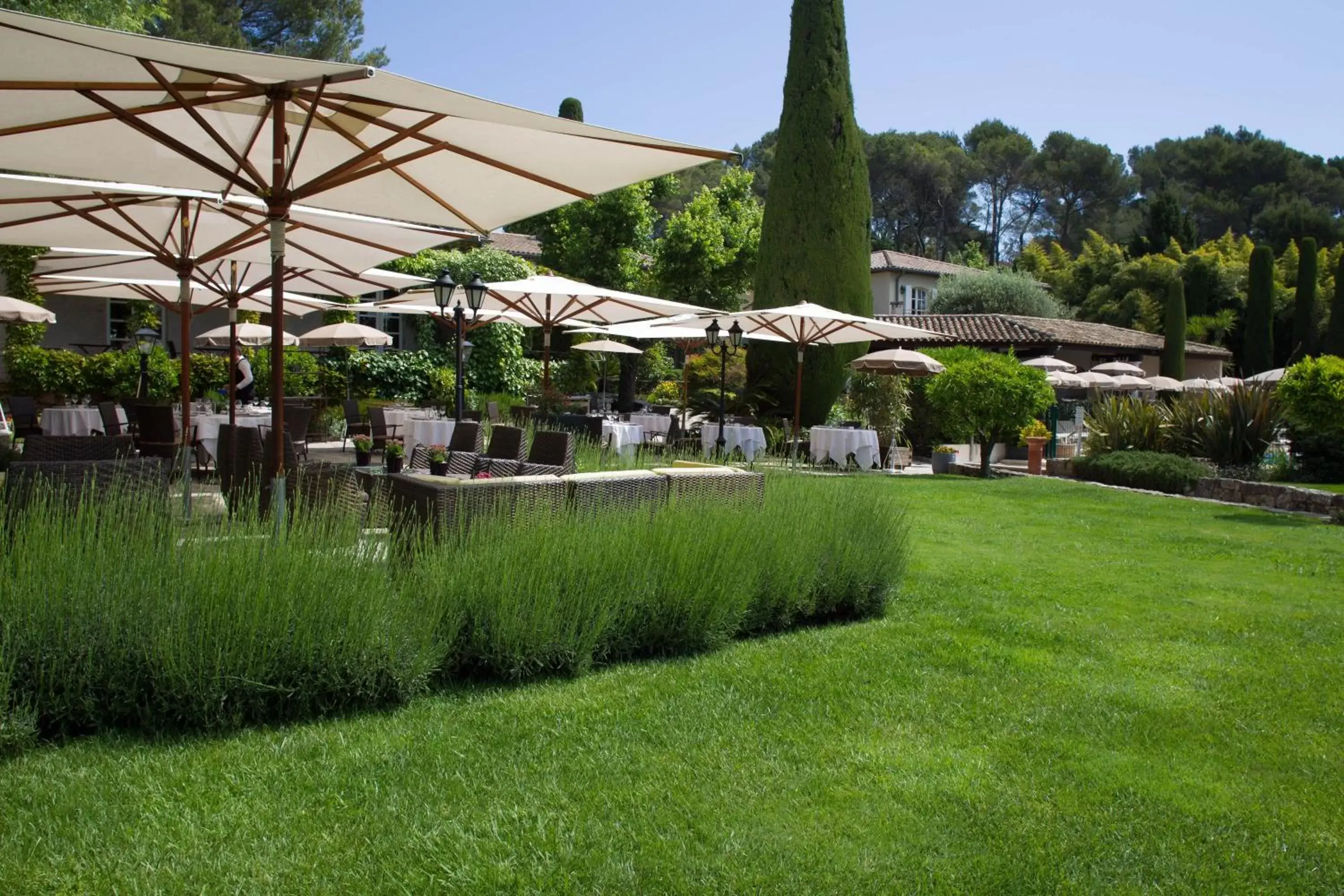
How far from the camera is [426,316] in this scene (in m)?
23.6

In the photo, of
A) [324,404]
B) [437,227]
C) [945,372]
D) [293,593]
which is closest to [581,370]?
[324,404]

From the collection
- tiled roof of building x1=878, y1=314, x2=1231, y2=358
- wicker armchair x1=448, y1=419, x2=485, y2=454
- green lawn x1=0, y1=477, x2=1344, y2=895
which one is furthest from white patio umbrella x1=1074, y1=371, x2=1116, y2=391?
green lawn x1=0, y1=477, x2=1344, y2=895

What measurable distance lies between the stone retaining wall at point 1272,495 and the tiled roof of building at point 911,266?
87.0 ft

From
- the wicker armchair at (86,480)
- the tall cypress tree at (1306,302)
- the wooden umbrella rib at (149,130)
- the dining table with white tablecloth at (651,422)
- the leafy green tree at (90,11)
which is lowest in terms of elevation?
the wicker armchair at (86,480)

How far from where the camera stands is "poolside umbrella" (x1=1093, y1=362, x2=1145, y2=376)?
28.9 m

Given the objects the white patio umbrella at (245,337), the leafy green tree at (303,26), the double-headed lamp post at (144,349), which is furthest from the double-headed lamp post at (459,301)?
the leafy green tree at (303,26)

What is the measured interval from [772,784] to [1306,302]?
129 feet

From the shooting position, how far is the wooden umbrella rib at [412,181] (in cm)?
571

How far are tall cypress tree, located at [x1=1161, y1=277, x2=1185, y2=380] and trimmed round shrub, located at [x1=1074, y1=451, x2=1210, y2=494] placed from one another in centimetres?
2034

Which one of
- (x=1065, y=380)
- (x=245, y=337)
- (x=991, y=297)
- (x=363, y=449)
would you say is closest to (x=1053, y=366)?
(x=1065, y=380)

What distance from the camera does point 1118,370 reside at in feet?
94.9

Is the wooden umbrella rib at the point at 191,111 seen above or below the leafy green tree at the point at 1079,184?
below

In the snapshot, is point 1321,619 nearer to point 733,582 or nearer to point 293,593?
point 733,582

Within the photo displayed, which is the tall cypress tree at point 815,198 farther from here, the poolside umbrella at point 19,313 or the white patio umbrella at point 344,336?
the poolside umbrella at point 19,313
